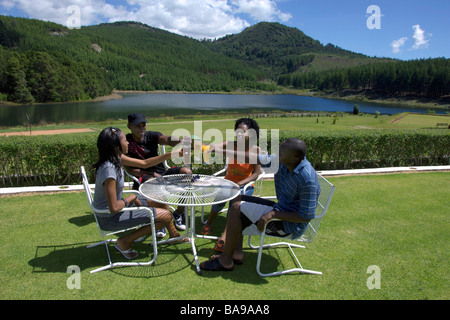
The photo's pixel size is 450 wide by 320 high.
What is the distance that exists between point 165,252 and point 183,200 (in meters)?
0.82

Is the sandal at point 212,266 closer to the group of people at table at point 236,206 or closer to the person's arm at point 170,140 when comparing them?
the group of people at table at point 236,206

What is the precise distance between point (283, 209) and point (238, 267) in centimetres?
80

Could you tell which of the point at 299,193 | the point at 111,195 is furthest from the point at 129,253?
the point at 299,193

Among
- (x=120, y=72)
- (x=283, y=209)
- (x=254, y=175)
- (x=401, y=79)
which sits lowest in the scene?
(x=283, y=209)

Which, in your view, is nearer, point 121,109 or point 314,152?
point 314,152

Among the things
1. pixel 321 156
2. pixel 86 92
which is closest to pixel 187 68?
pixel 86 92

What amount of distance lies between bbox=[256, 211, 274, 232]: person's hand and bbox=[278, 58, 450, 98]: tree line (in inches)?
4222

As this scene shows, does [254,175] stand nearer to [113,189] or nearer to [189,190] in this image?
[189,190]

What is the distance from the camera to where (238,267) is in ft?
10.2

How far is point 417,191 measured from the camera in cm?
577

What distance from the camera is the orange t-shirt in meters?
4.03

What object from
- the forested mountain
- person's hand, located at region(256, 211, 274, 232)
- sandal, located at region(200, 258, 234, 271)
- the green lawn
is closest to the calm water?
the forested mountain

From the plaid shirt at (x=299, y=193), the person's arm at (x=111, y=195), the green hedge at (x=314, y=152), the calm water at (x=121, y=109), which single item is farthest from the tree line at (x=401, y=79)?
the person's arm at (x=111, y=195)
